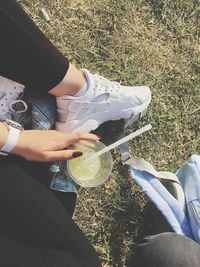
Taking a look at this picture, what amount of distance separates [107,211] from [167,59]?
95 cm

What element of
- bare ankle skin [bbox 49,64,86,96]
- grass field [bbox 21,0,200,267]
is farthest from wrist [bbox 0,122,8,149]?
grass field [bbox 21,0,200,267]

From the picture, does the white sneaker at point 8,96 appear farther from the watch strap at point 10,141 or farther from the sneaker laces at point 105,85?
the sneaker laces at point 105,85

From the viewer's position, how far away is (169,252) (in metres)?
2.17

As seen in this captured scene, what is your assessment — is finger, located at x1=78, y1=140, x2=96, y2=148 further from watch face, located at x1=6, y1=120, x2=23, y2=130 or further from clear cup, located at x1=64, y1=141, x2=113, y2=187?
watch face, located at x1=6, y1=120, x2=23, y2=130

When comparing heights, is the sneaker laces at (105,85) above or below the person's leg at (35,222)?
above

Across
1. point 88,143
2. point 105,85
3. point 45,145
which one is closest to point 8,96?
point 45,145

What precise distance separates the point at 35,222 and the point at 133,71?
3.84 feet

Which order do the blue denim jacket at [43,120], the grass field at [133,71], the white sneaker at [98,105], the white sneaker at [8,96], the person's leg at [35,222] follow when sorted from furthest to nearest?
the grass field at [133,71]
the white sneaker at [98,105]
the blue denim jacket at [43,120]
the white sneaker at [8,96]
the person's leg at [35,222]

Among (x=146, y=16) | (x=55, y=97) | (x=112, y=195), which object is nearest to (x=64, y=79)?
(x=55, y=97)

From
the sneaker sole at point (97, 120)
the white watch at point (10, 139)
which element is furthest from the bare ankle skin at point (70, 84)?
the white watch at point (10, 139)

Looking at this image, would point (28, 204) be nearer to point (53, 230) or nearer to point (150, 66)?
point (53, 230)

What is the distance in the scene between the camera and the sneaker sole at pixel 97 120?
231cm

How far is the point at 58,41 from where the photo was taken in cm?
265

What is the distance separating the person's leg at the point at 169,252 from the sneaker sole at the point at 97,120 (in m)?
0.61
